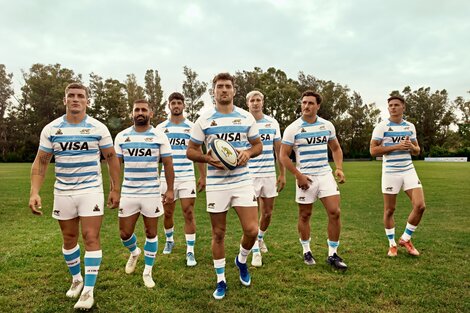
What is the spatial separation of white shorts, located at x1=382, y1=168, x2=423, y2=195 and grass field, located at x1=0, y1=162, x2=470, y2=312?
3.99ft

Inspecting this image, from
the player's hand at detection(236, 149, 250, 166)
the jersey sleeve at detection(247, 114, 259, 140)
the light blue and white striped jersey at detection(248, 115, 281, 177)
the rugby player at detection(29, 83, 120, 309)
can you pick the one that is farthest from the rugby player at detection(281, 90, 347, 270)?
the rugby player at detection(29, 83, 120, 309)

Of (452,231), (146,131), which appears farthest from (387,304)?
(452,231)

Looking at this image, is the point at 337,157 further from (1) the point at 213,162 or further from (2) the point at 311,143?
(1) the point at 213,162

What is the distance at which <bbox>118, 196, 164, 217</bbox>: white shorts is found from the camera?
5379 mm

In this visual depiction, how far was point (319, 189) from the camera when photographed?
19.9 ft

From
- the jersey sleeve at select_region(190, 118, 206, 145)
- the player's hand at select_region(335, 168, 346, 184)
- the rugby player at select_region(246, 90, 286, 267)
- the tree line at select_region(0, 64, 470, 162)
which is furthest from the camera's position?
the tree line at select_region(0, 64, 470, 162)

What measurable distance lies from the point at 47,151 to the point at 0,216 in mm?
8124

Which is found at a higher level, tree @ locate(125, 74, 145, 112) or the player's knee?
Result: tree @ locate(125, 74, 145, 112)

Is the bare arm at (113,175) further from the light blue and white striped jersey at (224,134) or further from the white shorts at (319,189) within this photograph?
the white shorts at (319,189)

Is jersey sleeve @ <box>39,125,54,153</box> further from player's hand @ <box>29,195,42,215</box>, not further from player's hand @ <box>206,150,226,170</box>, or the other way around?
player's hand @ <box>206,150,226,170</box>

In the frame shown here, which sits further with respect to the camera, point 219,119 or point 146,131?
point 146,131

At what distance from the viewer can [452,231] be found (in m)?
8.47

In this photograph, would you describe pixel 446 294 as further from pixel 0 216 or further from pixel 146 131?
pixel 0 216

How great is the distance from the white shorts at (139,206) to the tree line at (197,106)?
51.8m
